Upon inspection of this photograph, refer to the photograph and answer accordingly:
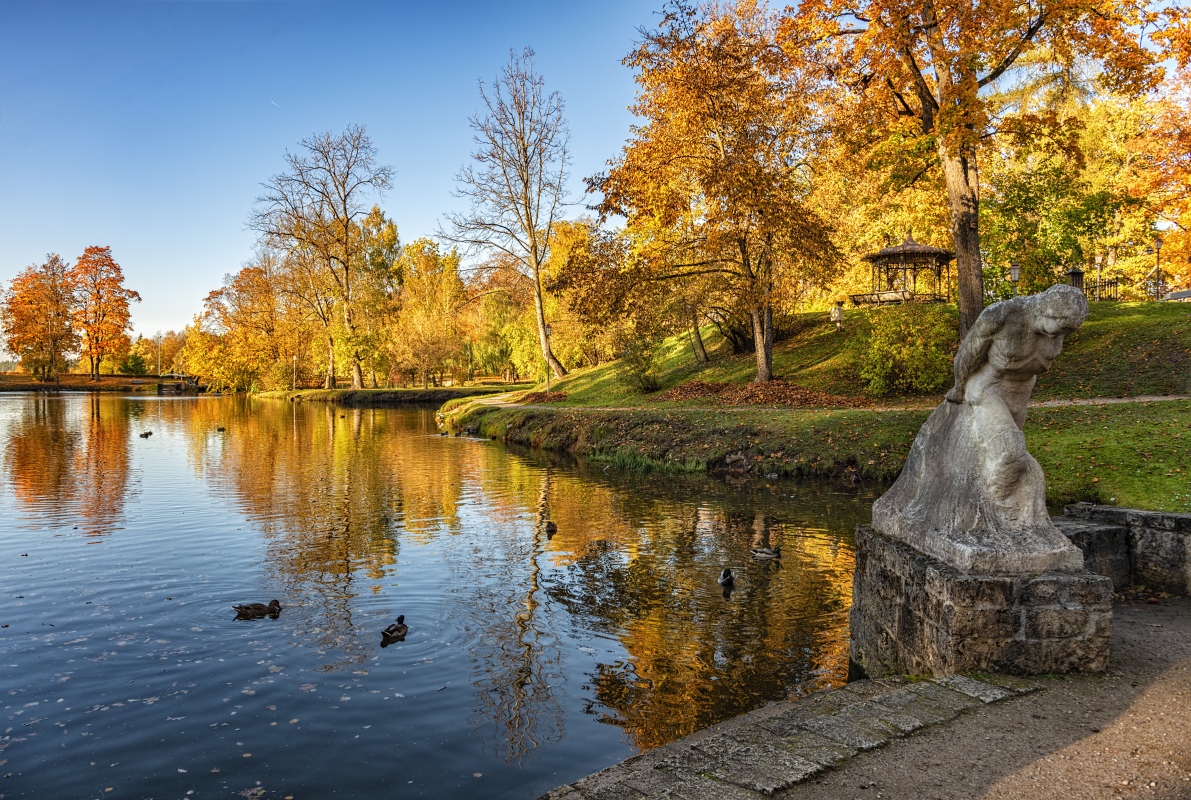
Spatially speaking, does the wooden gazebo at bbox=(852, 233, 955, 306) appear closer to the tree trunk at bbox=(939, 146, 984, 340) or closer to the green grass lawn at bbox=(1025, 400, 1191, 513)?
the tree trunk at bbox=(939, 146, 984, 340)

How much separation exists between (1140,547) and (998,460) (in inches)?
131

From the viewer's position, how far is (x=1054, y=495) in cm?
1164

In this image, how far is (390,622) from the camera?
8.16 metres

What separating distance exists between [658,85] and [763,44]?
476 cm

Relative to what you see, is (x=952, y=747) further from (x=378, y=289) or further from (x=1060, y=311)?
(x=378, y=289)

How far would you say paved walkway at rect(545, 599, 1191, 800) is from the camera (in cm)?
363

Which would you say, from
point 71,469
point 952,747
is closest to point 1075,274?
point 952,747

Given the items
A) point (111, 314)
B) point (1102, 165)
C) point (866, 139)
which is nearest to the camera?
point (866, 139)

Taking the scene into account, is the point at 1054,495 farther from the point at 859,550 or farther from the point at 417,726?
the point at 417,726

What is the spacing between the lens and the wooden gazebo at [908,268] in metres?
28.6

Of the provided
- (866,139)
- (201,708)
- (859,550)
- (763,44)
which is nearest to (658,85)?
(763,44)

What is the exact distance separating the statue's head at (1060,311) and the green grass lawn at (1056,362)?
17698 millimetres

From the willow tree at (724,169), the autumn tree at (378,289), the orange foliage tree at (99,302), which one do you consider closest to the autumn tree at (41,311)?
the orange foliage tree at (99,302)

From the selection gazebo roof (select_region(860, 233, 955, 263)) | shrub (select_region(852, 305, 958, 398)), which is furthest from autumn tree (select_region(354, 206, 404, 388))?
shrub (select_region(852, 305, 958, 398))
